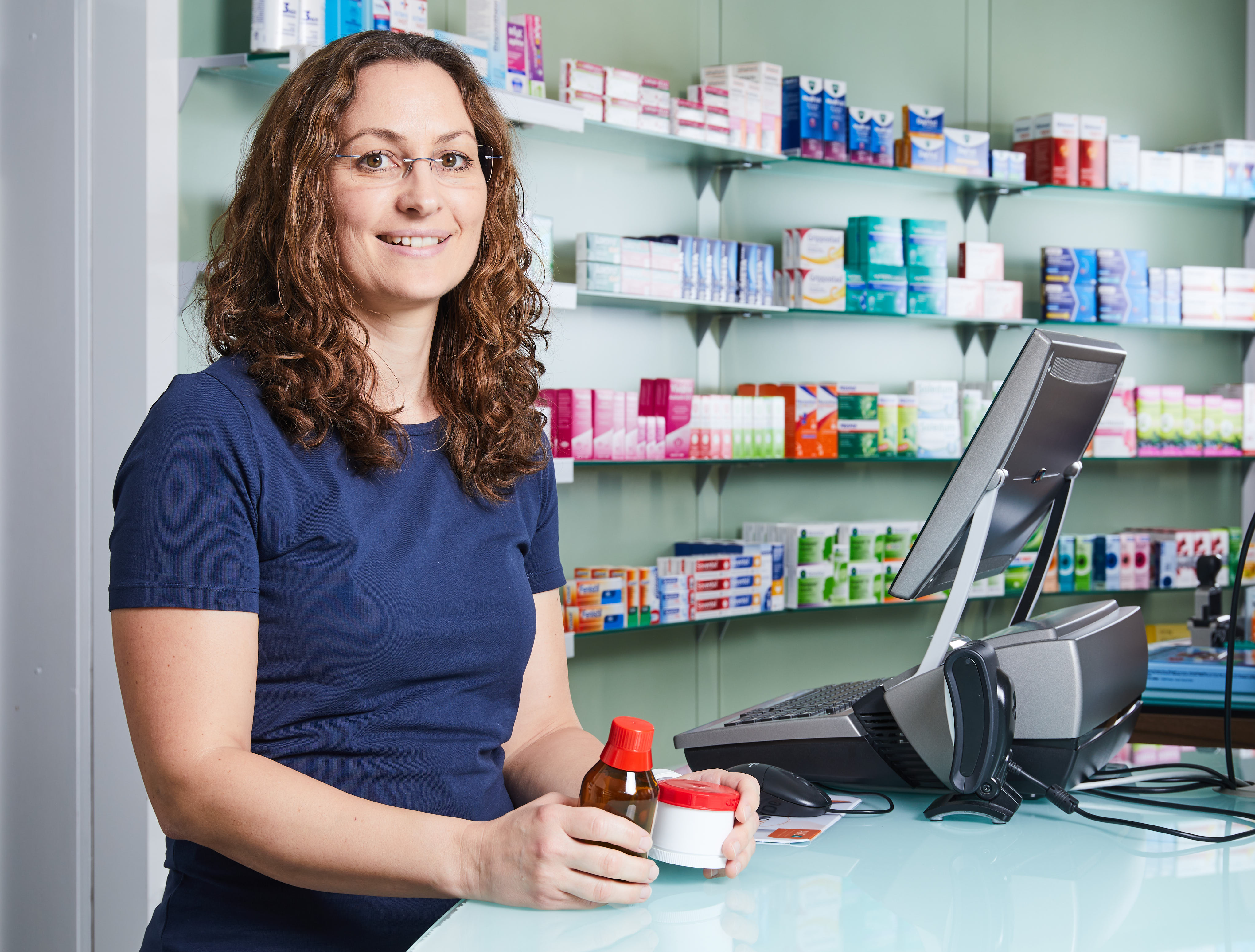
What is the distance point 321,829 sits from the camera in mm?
1083

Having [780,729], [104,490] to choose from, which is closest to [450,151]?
[780,729]

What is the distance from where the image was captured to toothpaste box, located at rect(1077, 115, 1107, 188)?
4.62m

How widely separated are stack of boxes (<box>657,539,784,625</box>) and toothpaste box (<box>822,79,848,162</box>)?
1.37m

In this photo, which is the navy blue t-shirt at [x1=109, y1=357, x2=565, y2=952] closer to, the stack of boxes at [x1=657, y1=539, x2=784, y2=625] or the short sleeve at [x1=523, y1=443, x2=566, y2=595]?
the short sleeve at [x1=523, y1=443, x2=566, y2=595]

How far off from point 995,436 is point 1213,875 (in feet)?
1.70

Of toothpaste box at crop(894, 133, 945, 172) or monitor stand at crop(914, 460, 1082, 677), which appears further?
toothpaste box at crop(894, 133, 945, 172)

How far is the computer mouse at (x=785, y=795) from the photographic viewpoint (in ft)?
4.62

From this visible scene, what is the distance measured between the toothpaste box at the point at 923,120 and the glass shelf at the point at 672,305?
85 cm

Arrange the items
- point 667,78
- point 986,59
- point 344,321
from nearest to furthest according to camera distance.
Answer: point 344,321
point 667,78
point 986,59

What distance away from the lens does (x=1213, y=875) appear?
1.25 m

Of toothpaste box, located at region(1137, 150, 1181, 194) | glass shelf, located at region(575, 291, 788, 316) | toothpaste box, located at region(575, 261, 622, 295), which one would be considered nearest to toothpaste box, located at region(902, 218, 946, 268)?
glass shelf, located at region(575, 291, 788, 316)

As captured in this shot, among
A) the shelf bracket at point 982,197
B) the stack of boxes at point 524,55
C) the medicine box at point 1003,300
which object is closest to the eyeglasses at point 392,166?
the stack of boxes at point 524,55

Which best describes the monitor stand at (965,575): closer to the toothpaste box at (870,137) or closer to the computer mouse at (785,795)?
the computer mouse at (785,795)

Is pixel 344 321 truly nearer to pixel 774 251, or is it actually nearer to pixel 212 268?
pixel 212 268
